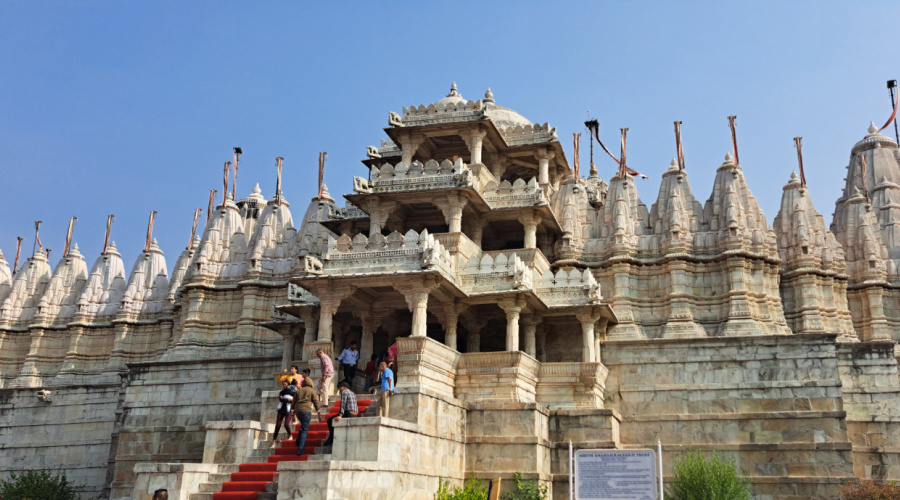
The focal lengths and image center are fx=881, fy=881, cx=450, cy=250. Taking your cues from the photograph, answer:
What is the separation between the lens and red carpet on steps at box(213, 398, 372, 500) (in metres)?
19.1

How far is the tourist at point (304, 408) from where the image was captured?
19969 mm

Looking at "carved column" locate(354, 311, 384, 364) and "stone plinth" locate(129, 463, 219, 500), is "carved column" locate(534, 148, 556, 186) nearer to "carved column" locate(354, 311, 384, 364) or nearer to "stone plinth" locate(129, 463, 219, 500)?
"carved column" locate(354, 311, 384, 364)

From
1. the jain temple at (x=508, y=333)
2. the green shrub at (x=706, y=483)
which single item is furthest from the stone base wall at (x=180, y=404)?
the green shrub at (x=706, y=483)

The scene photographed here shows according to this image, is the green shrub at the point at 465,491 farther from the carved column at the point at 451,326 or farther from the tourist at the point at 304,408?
the carved column at the point at 451,326

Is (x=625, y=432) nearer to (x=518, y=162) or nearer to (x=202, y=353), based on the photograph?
(x=518, y=162)

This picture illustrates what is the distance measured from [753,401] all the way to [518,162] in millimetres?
12420

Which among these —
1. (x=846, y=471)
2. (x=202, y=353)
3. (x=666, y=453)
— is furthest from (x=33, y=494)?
(x=846, y=471)

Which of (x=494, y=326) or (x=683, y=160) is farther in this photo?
(x=683, y=160)

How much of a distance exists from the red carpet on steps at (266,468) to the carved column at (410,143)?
11.2 m

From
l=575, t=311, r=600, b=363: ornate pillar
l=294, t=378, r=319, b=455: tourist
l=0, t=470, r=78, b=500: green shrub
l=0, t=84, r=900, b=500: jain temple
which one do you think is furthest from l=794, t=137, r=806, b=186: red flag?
l=0, t=470, r=78, b=500: green shrub

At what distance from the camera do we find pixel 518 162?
3381 centimetres

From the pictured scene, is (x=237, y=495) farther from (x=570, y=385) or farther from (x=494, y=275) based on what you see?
(x=570, y=385)

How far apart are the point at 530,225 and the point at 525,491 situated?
10.0m

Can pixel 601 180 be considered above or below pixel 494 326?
above
